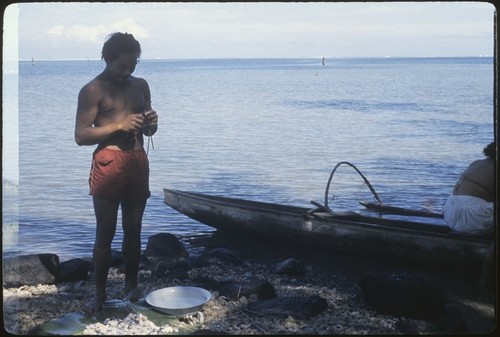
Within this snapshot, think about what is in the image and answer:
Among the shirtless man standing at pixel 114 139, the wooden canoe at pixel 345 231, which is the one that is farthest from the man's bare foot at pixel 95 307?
the wooden canoe at pixel 345 231

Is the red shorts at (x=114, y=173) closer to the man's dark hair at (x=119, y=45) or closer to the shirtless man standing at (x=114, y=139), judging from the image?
the shirtless man standing at (x=114, y=139)

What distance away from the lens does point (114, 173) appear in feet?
14.9

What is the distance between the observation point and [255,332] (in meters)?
4.57

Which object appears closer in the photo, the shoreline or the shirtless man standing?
the shirtless man standing

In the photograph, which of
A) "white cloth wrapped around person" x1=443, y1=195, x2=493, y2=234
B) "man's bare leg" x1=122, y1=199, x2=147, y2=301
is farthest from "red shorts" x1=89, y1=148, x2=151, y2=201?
"white cloth wrapped around person" x1=443, y1=195, x2=493, y2=234

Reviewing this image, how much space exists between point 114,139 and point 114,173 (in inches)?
9.7

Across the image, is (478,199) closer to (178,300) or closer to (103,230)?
(178,300)

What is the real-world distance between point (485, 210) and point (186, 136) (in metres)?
16.6

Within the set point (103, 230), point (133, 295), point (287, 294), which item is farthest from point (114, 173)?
point (287, 294)

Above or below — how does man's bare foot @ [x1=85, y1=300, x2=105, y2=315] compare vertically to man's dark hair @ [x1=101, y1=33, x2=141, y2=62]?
below

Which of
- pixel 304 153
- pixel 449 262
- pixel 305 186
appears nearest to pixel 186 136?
pixel 304 153

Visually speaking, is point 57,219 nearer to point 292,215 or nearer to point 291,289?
point 292,215

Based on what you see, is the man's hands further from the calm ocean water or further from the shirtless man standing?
the calm ocean water

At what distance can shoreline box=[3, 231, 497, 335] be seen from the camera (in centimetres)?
471
